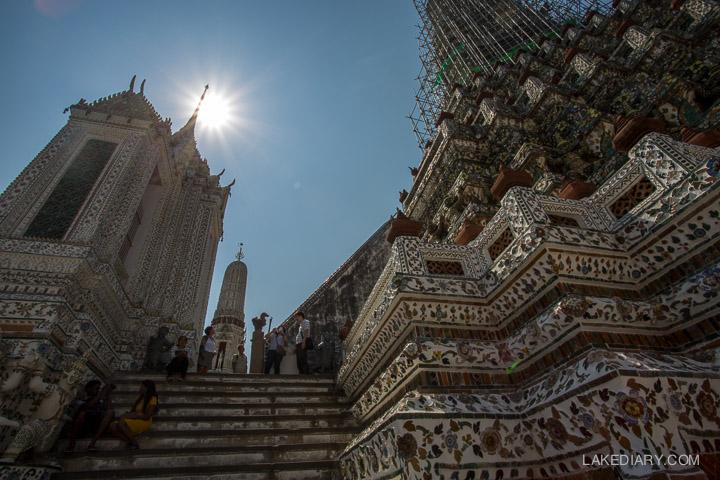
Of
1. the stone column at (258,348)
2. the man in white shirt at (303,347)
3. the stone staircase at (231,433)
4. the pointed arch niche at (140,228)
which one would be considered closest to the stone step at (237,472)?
the stone staircase at (231,433)

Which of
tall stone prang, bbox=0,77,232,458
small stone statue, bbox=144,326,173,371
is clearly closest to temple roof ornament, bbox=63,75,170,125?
tall stone prang, bbox=0,77,232,458

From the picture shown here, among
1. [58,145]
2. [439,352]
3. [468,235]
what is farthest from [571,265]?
[58,145]

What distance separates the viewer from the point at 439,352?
9.60ft

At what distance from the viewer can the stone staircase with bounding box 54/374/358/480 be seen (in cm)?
323

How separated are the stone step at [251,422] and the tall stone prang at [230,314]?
9.59m

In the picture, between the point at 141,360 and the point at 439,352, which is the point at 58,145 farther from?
the point at 439,352

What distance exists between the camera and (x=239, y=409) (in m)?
4.46

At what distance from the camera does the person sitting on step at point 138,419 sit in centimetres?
354

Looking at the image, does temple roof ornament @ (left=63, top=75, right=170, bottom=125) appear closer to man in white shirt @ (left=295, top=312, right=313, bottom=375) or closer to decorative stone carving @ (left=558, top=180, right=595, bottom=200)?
man in white shirt @ (left=295, top=312, right=313, bottom=375)

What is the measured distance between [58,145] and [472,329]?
9504 millimetres

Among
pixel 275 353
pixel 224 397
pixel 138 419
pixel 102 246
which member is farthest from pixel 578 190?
pixel 102 246

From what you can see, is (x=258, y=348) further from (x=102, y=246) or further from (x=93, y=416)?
(x=93, y=416)

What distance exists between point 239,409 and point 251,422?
367 millimetres

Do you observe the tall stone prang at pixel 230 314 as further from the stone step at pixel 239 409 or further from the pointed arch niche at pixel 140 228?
the stone step at pixel 239 409
